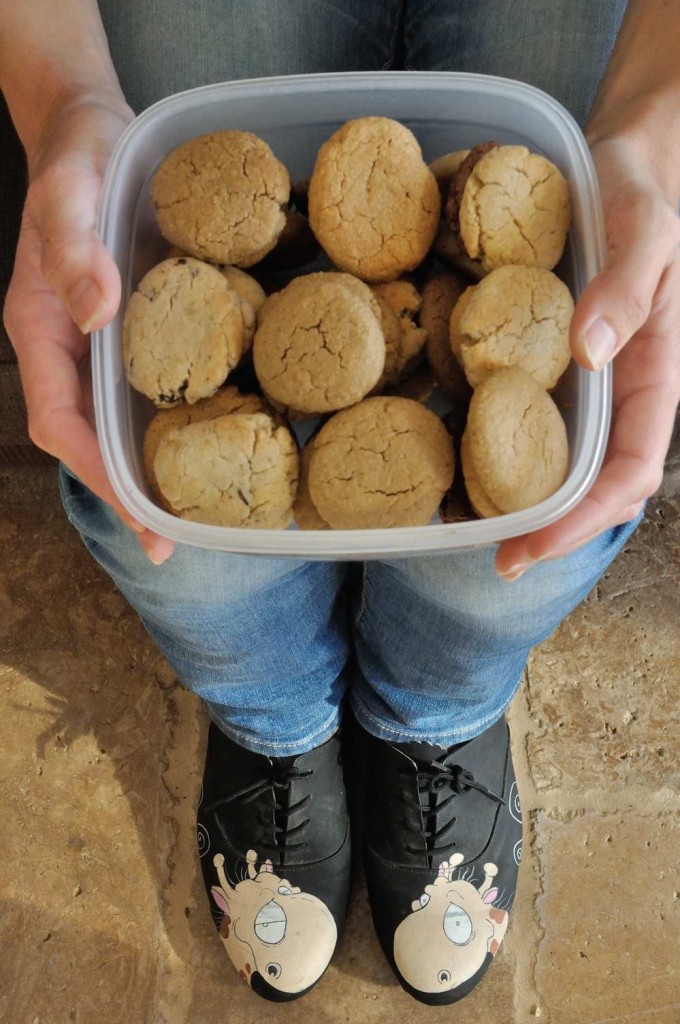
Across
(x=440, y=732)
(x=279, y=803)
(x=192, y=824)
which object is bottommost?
(x=192, y=824)

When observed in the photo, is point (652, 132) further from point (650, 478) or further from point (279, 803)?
point (279, 803)

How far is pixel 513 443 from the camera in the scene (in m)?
0.59

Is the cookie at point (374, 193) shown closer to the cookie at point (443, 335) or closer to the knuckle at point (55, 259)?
the cookie at point (443, 335)

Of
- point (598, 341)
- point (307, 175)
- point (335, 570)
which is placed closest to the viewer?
point (598, 341)

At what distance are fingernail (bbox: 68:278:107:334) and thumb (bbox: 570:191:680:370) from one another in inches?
12.7

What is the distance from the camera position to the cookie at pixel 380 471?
611mm

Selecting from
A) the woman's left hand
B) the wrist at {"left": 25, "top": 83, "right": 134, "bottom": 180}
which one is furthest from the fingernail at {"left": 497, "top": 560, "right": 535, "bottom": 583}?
the wrist at {"left": 25, "top": 83, "right": 134, "bottom": 180}

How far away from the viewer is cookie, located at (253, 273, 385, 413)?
622 millimetres

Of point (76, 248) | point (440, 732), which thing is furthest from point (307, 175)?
point (440, 732)

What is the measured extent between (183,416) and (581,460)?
0.99ft

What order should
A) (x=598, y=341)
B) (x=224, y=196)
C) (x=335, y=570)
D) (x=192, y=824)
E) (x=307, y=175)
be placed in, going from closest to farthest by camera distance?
(x=598, y=341) < (x=224, y=196) < (x=307, y=175) < (x=335, y=570) < (x=192, y=824)

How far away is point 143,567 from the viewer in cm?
82

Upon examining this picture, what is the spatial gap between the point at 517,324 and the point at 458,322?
0.05 meters

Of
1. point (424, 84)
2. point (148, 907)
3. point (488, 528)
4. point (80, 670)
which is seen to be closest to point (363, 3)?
point (424, 84)
